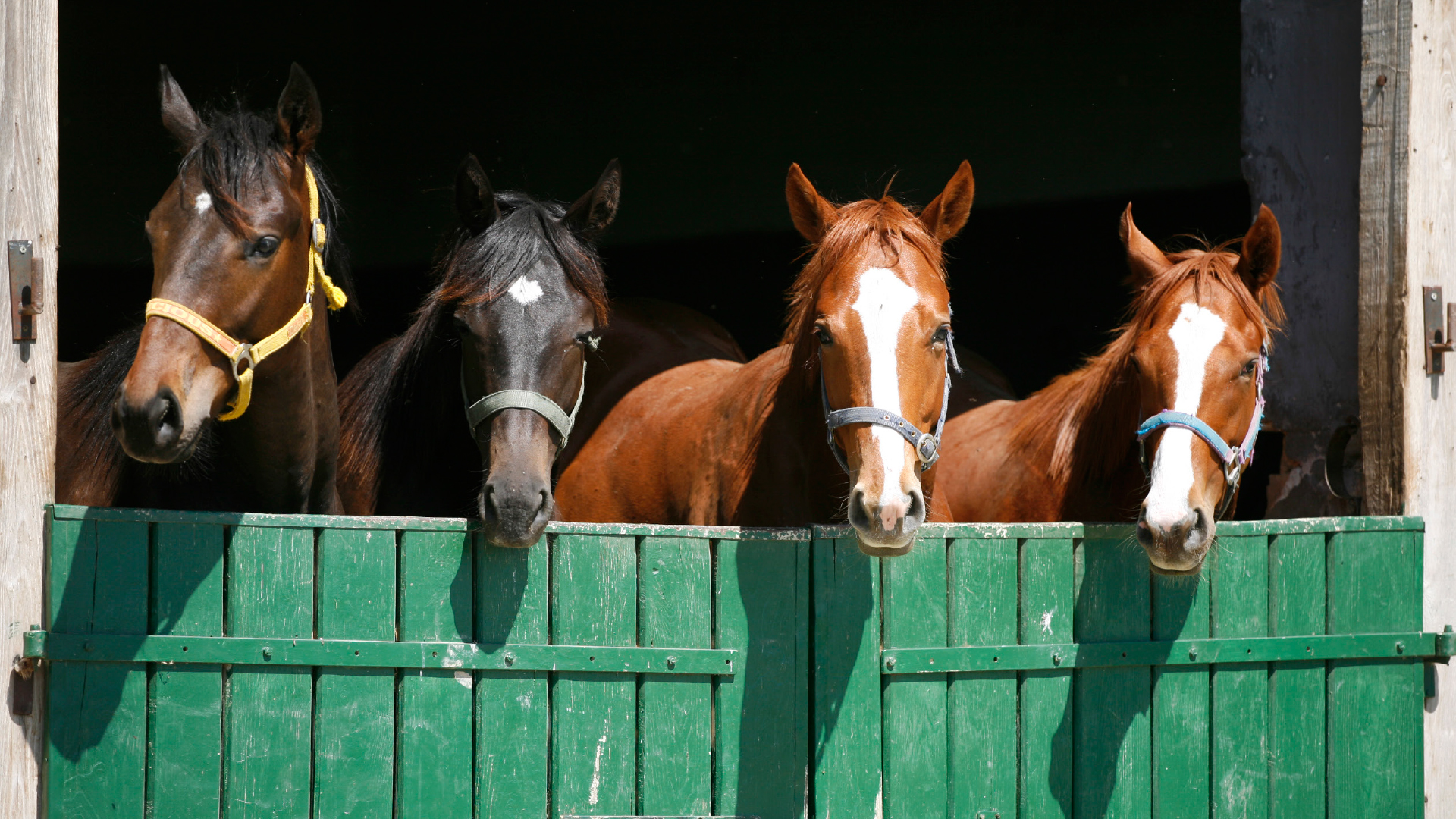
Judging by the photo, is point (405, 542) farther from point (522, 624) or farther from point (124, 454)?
point (124, 454)

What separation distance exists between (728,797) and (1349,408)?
265cm

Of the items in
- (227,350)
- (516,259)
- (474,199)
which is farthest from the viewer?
(474,199)

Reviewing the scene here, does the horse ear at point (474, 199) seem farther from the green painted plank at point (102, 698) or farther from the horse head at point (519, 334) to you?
the green painted plank at point (102, 698)

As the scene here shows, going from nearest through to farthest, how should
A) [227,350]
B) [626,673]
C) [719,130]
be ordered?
[227,350]
[626,673]
[719,130]

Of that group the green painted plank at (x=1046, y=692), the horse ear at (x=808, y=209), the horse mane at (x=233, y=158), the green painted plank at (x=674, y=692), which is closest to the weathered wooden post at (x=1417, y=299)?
the green painted plank at (x=1046, y=692)

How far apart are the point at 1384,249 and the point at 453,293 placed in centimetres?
246

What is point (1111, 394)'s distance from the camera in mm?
3102

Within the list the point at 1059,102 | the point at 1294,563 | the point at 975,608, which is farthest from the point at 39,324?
the point at 1059,102

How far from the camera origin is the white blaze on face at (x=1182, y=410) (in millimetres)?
2512

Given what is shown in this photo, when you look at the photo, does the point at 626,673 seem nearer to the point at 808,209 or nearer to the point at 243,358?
the point at 243,358

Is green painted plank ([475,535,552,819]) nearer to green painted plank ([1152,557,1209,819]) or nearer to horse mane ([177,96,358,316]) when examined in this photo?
horse mane ([177,96,358,316])

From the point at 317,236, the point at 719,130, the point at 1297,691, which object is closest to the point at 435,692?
the point at 317,236

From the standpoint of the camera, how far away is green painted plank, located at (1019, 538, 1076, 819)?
8.42ft

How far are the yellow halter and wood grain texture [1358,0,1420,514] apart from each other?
271 centimetres
